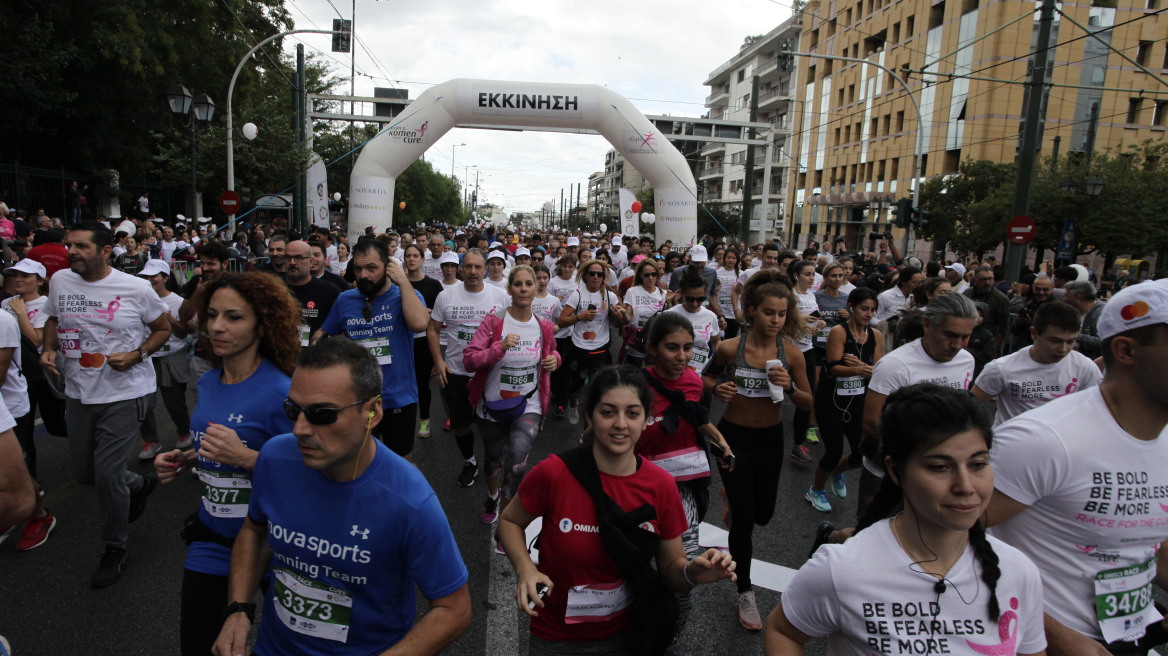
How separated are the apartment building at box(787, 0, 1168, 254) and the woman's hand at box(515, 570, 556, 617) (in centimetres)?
2687

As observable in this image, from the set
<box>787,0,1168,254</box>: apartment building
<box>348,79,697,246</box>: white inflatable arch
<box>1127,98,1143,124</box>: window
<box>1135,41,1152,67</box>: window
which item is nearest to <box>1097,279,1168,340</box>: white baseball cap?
<box>348,79,697,246</box>: white inflatable arch

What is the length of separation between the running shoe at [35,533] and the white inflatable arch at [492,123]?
14.2 metres

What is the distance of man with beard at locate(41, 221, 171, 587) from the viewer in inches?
150

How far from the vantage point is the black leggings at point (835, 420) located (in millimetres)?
5102

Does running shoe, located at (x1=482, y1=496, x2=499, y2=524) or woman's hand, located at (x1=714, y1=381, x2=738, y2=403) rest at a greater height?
woman's hand, located at (x1=714, y1=381, x2=738, y2=403)

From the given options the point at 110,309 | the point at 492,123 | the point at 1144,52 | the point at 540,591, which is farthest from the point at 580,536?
the point at 1144,52

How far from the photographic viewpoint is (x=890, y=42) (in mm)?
43344

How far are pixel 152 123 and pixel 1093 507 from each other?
99.5 ft

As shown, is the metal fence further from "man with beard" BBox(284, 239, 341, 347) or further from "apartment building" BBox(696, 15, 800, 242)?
"apartment building" BBox(696, 15, 800, 242)

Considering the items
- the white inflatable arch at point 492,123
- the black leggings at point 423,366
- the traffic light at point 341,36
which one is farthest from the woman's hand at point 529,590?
the white inflatable arch at point 492,123

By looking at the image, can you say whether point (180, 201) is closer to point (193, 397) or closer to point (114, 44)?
point (114, 44)

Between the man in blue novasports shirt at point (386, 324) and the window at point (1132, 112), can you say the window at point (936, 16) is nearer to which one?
the window at point (1132, 112)

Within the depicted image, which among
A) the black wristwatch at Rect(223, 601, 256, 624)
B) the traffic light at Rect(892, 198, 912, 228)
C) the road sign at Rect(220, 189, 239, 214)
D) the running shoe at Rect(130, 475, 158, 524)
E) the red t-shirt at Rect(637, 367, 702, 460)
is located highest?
the traffic light at Rect(892, 198, 912, 228)

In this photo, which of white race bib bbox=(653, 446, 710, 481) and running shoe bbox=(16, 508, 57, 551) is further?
running shoe bbox=(16, 508, 57, 551)
